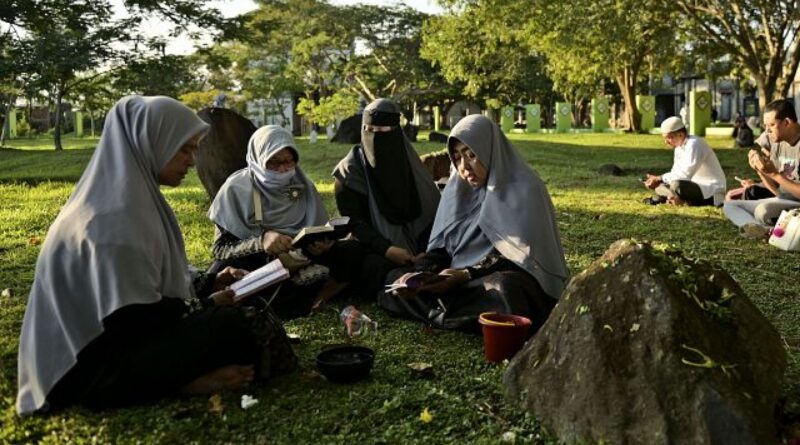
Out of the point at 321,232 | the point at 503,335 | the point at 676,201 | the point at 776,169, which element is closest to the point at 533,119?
the point at 676,201

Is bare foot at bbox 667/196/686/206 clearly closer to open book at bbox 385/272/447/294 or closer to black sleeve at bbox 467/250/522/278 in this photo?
black sleeve at bbox 467/250/522/278

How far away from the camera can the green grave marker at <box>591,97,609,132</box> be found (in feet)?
112

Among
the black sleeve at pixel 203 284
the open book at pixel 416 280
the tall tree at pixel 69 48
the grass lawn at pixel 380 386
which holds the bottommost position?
the grass lawn at pixel 380 386

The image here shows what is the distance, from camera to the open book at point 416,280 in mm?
4152

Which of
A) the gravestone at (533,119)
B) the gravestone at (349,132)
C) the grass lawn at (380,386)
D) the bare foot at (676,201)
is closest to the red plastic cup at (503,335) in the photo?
the grass lawn at (380,386)

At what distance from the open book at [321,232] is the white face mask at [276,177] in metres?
0.72

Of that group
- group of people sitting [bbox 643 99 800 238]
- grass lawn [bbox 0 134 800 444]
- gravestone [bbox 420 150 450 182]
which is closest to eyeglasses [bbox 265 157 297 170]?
grass lawn [bbox 0 134 800 444]

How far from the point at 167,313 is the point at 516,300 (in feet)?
6.15

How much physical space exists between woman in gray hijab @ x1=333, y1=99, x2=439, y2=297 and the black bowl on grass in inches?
64.0

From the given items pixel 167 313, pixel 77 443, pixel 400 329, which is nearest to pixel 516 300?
pixel 400 329

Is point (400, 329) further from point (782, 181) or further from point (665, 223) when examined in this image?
point (665, 223)

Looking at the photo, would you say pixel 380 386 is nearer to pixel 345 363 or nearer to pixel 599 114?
pixel 345 363

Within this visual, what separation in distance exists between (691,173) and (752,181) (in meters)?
1.23

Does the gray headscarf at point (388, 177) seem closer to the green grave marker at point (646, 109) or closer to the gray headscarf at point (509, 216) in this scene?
the gray headscarf at point (509, 216)
